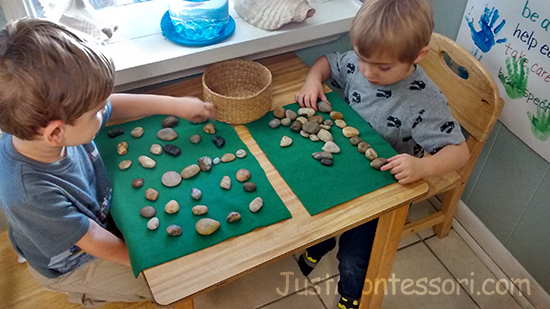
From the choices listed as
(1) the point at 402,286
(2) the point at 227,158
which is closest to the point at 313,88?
(2) the point at 227,158

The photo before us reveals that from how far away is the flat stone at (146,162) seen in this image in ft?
3.36

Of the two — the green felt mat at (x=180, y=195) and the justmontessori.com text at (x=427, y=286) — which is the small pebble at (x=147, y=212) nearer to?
the green felt mat at (x=180, y=195)

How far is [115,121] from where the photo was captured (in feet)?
3.76

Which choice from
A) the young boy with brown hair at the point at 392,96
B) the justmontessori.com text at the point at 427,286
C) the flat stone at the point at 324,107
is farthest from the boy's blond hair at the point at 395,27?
the justmontessori.com text at the point at 427,286

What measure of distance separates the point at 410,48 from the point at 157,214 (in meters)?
0.68

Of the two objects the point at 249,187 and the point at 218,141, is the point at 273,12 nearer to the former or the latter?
the point at 218,141

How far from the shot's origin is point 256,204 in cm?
94

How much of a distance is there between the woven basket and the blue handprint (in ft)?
2.07

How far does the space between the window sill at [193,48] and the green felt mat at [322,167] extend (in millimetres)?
267

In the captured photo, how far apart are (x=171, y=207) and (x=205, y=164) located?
0.46 feet

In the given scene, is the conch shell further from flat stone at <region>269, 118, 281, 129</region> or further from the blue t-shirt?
the blue t-shirt

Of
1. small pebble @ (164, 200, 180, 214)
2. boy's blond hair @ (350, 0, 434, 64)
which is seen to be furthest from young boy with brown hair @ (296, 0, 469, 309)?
small pebble @ (164, 200, 180, 214)

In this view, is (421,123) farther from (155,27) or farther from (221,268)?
(155,27)

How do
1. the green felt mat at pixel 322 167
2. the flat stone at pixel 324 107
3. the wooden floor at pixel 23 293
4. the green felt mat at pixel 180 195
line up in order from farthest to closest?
the wooden floor at pixel 23 293 < the flat stone at pixel 324 107 < the green felt mat at pixel 322 167 < the green felt mat at pixel 180 195
